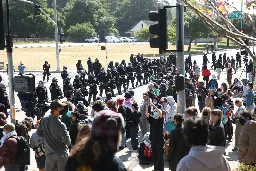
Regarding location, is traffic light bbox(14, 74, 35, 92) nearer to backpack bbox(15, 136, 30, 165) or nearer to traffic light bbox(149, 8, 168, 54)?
backpack bbox(15, 136, 30, 165)

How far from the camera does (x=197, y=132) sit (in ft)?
13.6

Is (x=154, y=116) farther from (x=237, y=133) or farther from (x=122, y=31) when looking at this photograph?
(x=122, y=31)

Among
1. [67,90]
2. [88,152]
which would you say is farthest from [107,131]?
[67,90]

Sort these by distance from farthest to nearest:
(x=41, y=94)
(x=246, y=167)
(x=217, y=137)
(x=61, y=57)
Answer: (x=61, y=57) → (x=41, y=94) → (x=246, y=167) → (x=217, y=137)

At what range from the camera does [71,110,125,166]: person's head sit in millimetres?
3201

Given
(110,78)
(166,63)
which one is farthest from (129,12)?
(110,78)

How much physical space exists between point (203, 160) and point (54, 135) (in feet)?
12.2

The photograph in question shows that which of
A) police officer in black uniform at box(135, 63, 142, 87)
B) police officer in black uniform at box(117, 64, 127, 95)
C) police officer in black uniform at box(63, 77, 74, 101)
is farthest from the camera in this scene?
police officer in black uniform at box(135, 63, 142, 87)

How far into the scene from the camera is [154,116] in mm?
9258

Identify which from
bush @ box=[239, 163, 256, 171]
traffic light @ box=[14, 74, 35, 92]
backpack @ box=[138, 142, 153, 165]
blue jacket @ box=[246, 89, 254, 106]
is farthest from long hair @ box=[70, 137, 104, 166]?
blue jacket @ box=[246, 89, 254, 106]

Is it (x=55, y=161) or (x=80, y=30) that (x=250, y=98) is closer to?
(x=55, y=161)

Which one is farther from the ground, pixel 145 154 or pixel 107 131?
pixel 107 131

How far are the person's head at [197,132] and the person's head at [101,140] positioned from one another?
105 centimetres

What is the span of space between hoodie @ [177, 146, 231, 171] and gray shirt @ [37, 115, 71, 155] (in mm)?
3505
